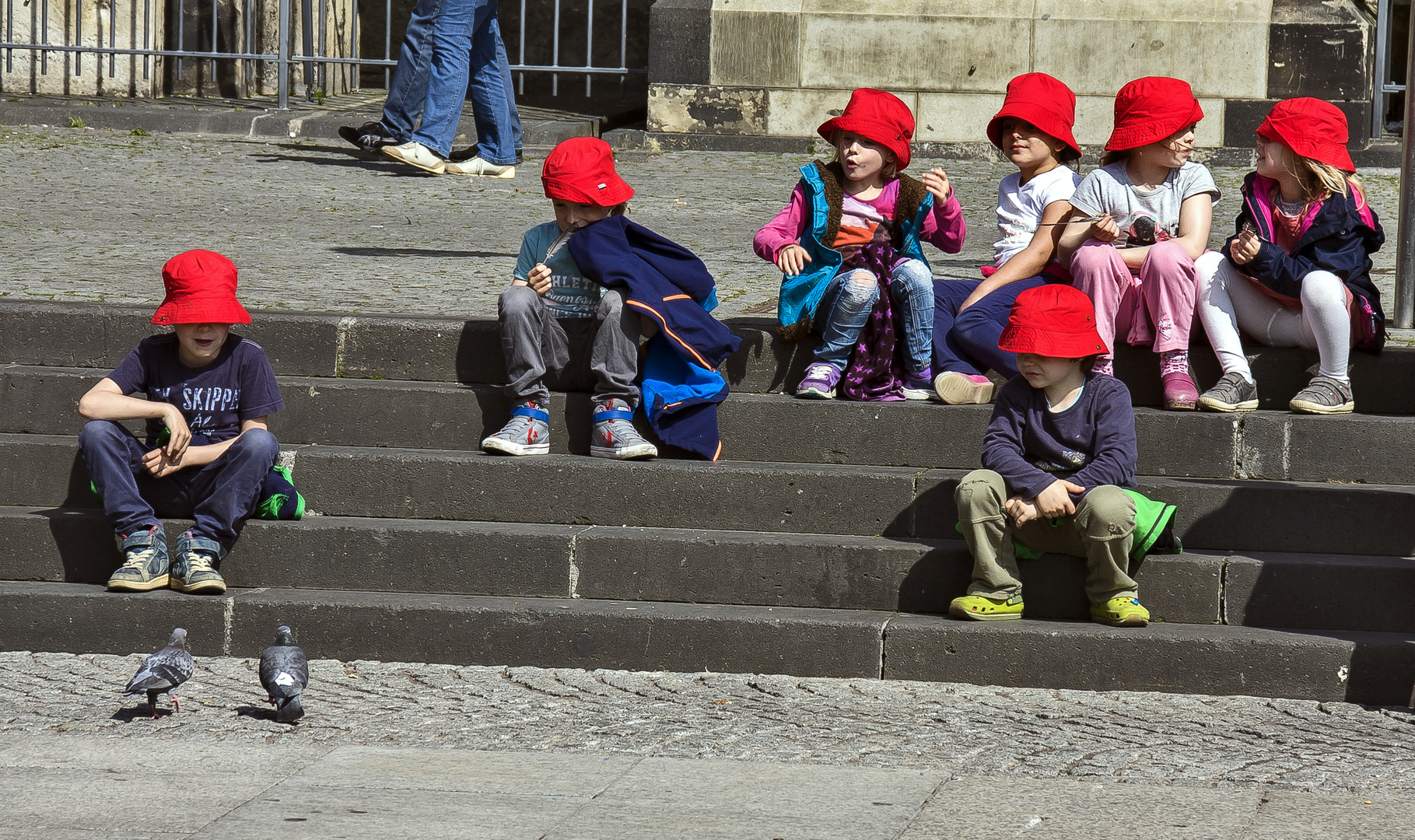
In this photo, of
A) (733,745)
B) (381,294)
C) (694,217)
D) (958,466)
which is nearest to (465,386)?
(381,294)

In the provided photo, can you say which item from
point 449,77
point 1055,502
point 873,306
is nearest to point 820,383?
point 873,306

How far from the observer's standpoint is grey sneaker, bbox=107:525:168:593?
15.7 ft

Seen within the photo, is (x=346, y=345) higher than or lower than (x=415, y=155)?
lower

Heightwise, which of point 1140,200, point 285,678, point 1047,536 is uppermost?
point 1140,200

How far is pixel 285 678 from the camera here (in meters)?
4.04

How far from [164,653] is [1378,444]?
3673 mm

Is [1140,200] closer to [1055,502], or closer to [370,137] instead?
[1055,502]

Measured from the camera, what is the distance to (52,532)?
5008mm

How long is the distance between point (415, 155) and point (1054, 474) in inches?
254

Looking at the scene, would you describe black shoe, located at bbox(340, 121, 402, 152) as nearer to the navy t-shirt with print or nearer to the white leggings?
the navy t-shirt with print

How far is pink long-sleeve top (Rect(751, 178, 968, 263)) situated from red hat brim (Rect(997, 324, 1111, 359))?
107cm

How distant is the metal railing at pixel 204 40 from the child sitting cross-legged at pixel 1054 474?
900cm

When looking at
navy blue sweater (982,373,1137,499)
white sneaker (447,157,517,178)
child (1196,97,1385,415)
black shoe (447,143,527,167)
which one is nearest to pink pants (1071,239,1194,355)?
child (1196,97,1385,415)

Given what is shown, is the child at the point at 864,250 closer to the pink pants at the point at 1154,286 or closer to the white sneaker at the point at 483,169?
the pink pants at the point at 1154,286
